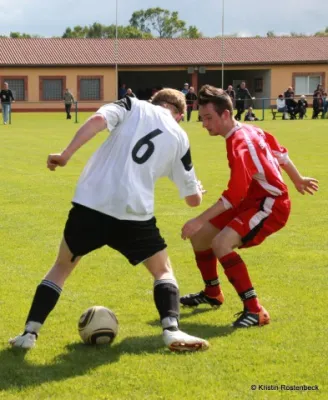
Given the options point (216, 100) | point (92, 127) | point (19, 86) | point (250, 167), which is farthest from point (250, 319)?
point (19, 86)

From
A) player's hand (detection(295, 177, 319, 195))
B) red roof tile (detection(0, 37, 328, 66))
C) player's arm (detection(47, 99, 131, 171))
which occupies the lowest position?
player's hand (detection(295, 177, 319, 195))

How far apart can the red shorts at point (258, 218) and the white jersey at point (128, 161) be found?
3.26ft

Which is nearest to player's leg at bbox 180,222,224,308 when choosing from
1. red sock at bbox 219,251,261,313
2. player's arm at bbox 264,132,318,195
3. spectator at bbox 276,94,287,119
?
red sock at bbox 219,251,261,313

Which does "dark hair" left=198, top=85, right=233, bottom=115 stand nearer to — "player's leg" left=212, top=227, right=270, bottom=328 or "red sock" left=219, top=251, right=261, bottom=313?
"player's leg" left=212, top=227, right=270, bottom=328

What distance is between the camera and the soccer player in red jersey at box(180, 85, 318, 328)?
213 inches

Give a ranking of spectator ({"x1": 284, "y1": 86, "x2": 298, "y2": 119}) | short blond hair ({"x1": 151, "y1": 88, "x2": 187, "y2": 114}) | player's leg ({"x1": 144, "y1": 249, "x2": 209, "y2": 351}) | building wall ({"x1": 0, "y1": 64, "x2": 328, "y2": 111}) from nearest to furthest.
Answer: player's leg ({"x1": 144, "y1": 249, "x2": 209, "y2": 351}) < short blond hair ({"x1": 151, "y1": 88, "x2": 187, "y2": 114}) < spectator ({"x1": 284, "y1": 86, "x2": 298, "y2": 119}) < building wall ({"x1": 0, "y1": 64, "x2": 328, "y2": 111})

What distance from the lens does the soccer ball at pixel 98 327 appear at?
517 centimetres

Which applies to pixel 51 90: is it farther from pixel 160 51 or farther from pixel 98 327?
pixel 98 327

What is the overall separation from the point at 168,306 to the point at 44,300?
802 mm

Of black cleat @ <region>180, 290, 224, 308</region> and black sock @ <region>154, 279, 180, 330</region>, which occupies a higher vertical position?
black sock @ <region>154, 279, 180, 330</region>

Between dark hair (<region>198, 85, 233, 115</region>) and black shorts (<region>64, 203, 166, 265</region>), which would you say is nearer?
black shorts (<region>64, 203, 166, 265</region>)

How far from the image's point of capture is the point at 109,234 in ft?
16.4

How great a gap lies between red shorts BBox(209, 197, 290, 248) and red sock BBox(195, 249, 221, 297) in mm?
437

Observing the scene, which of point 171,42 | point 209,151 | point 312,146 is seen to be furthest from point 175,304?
point 171,42
